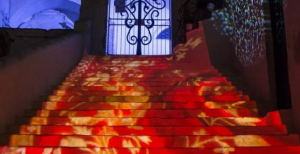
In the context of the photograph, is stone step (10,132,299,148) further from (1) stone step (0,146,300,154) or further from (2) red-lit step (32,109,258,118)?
(2) red-lit step (32,109,258,118)

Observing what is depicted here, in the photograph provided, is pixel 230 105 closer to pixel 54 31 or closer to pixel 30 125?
pixel 30 125

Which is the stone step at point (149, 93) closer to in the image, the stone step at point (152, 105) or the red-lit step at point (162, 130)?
the stone step at point (152, 105)

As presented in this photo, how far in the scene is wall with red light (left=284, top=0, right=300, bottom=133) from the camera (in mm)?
3467

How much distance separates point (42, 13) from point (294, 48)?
10.8m

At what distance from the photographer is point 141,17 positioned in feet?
30.6

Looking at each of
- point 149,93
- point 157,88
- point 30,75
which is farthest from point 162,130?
point 30,75

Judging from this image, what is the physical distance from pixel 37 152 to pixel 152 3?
284 inches

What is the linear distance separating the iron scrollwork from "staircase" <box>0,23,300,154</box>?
3337mm

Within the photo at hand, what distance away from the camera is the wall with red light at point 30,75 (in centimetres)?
384

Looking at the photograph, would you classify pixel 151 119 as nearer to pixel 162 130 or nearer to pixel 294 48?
pixel 162 130

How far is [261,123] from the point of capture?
152 inches

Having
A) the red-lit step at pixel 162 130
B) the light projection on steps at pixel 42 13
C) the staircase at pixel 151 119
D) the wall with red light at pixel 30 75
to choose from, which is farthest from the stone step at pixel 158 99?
the light projection on steps at pixel 42 13

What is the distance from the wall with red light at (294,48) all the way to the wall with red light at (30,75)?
3.24 m

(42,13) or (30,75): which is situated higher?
(42,13)
